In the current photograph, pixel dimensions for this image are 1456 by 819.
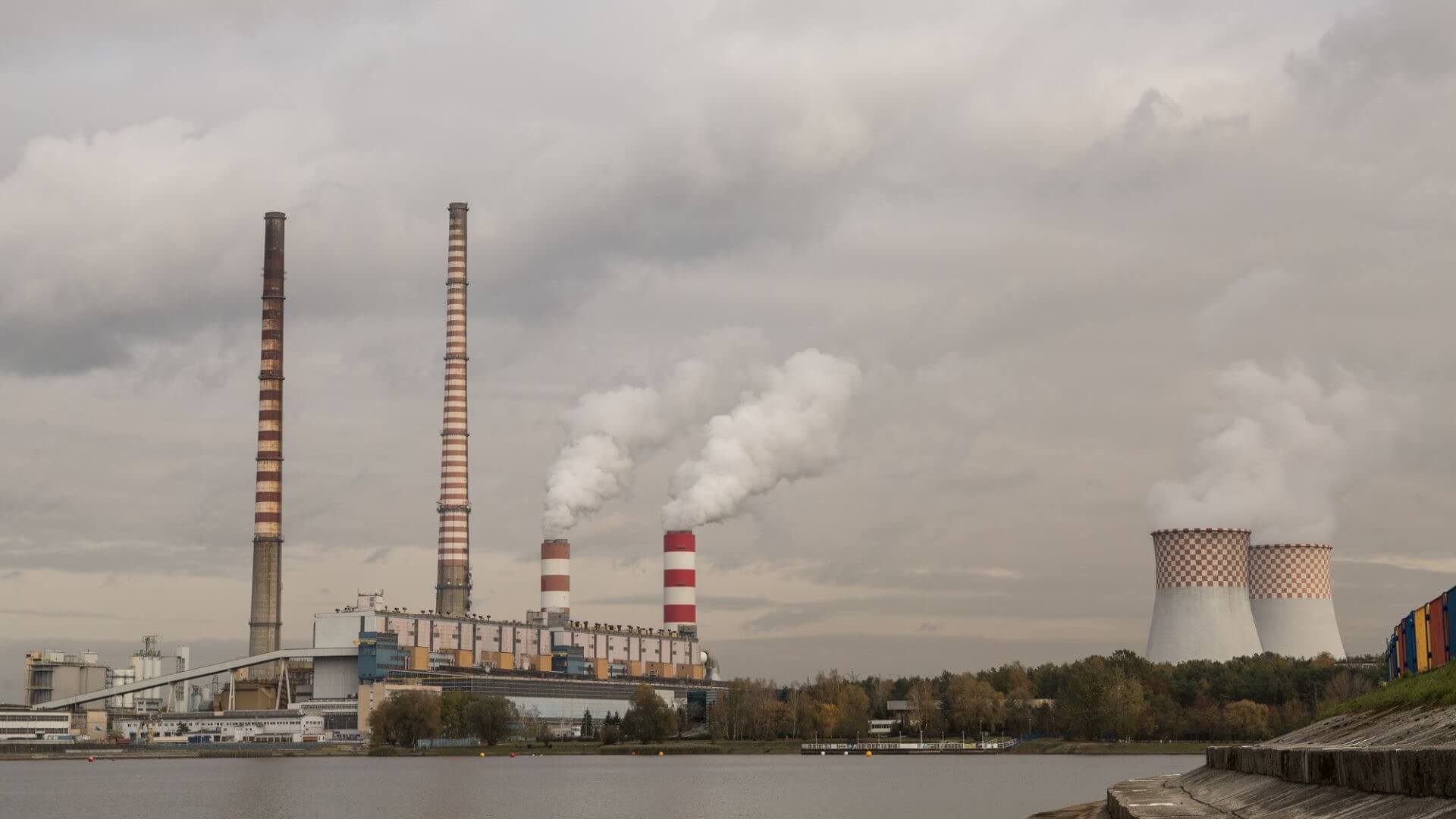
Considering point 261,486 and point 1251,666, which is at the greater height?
point 261,486

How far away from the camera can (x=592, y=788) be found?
6469 centimetres

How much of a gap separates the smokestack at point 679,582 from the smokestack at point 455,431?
47.1ft

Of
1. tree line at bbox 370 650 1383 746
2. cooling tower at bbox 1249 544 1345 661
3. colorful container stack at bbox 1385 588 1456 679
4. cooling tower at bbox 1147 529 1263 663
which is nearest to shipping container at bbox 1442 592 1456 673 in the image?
colorful container stack at bbox 1385 588 1456 679

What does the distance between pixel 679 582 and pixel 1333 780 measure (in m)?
102

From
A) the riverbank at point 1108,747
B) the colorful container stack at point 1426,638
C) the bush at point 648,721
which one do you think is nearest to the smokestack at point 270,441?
the bush at point 648,721

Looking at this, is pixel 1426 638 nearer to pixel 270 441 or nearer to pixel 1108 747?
pixel 1108 747

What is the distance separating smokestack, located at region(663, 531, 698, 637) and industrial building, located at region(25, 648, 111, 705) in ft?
157

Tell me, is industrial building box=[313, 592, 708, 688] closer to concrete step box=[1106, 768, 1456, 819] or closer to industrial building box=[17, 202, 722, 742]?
industrial building box=[17, 202, 722, 742]

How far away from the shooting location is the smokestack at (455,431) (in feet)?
367

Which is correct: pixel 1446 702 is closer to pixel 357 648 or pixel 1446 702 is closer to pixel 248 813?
pixel 248 813

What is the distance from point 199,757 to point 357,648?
1424 centimetres

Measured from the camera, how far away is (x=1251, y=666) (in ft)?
300

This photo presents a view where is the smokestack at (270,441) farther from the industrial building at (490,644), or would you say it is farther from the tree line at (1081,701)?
the tree line at (1081,701)

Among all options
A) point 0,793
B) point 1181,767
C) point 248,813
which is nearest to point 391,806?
point 248,813
